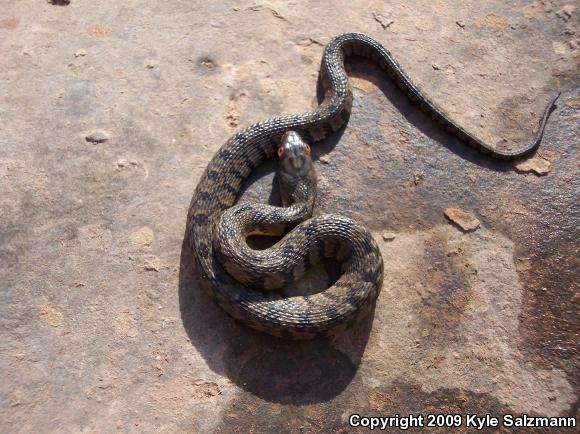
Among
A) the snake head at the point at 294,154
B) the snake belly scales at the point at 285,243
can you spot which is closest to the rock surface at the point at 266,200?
the snake belly scales at the point at 285,243

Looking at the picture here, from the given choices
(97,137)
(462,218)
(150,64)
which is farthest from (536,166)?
(97,137)

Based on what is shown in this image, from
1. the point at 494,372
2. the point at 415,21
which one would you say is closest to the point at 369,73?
the point at 415,21

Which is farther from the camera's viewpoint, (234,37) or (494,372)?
(234,37)

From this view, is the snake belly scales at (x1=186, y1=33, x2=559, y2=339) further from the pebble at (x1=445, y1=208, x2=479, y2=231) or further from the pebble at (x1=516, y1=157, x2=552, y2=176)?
the pebble at (x1=445, y1=208, x2=479, y2=231)

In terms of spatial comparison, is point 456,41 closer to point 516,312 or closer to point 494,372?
point 516,312

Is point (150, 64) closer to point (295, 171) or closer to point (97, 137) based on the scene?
point (97, 137)

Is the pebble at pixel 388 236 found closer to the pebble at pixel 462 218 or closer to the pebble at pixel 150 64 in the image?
the pebble at pixel 462 218
